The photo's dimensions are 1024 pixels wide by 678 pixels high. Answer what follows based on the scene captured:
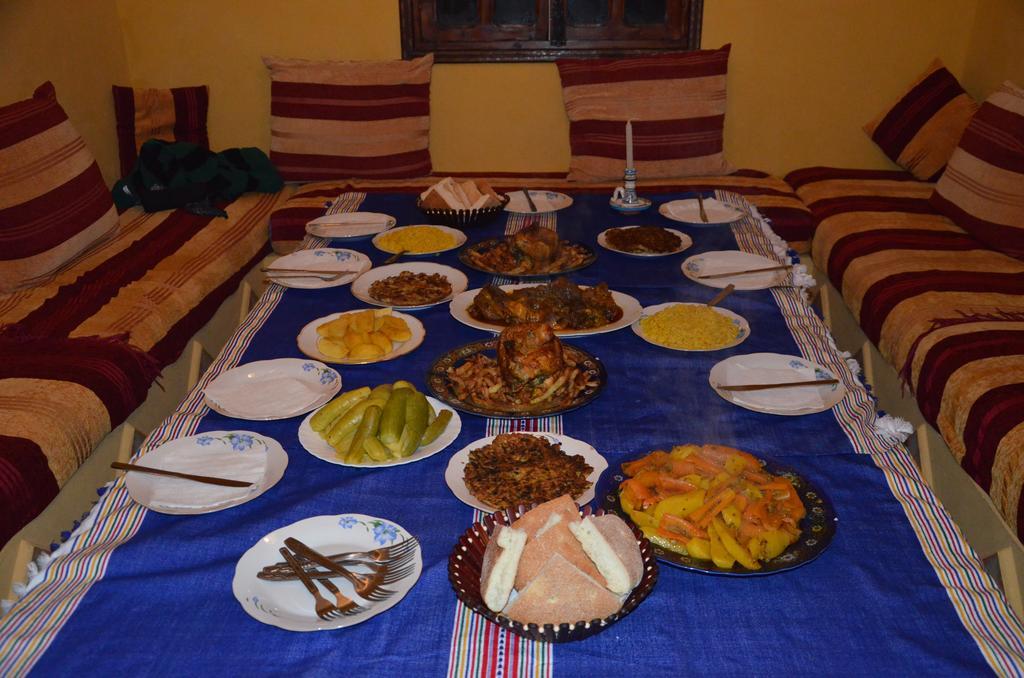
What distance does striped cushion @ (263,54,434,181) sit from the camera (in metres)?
4.09

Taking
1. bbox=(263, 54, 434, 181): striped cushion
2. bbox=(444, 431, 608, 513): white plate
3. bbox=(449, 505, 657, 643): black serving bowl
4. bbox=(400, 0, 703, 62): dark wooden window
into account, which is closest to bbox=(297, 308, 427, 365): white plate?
bbox=(444, 431, 608, 513): white plate

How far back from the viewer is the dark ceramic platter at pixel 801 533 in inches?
45.7

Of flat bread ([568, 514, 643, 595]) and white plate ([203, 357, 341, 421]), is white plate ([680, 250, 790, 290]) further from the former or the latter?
flat bread ([568, 514, 643, 595])

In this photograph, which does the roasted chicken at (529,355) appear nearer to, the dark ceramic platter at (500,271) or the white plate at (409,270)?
the white plate at (409,270)

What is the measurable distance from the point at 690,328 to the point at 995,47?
2.99 meters

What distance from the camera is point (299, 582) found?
1.22m

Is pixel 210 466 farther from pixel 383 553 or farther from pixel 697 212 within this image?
pixel 697 212

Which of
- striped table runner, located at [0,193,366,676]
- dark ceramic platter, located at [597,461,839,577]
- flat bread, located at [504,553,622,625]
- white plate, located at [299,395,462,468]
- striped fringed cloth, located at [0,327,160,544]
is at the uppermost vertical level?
flat bread, located at [504,553,622,625]

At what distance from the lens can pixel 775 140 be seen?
444 cm

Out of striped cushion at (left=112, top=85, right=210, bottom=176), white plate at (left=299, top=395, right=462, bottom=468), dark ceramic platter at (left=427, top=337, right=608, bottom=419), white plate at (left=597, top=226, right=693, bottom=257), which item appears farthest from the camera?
striped cushion at (left=112, top=85, right=210, bottom=176)

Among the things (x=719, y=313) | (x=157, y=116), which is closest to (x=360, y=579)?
(x=719, y=313)

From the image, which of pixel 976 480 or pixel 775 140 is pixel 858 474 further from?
pixel 775 140

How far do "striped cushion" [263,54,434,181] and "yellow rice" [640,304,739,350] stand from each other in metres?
2.40

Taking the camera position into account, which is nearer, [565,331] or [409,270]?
[565,331]
